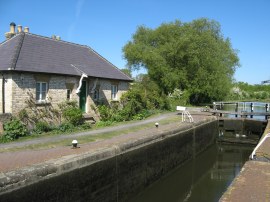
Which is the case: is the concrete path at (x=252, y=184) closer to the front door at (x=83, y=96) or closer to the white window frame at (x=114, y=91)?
the front door at (x=83, y=96)

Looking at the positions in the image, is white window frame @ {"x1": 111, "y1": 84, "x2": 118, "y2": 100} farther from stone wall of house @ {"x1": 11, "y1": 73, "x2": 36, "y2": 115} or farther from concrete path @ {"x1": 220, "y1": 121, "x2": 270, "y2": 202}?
concrete path @ {"x1": 220, "y1": 121, "x2": 270, "y2": 202}

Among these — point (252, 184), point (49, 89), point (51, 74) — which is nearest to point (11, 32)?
point (51, 74)

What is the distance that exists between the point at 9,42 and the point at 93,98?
6155 millimetres

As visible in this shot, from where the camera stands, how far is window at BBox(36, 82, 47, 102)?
661 inches

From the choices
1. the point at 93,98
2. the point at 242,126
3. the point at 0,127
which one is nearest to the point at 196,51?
the point at 242,126

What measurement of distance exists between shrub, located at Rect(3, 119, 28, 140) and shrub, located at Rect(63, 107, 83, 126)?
3401 millimetres

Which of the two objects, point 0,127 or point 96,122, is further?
point 96,122

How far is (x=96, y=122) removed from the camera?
2069cm

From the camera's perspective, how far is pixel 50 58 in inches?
747

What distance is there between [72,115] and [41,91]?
218 centimetres

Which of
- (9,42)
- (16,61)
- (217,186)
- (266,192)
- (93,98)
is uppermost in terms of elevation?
(9,42)

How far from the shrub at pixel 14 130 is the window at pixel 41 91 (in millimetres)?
2362

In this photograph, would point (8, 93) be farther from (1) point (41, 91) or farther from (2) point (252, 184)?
(2) point (252, 184)

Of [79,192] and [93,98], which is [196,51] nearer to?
[93,98]
